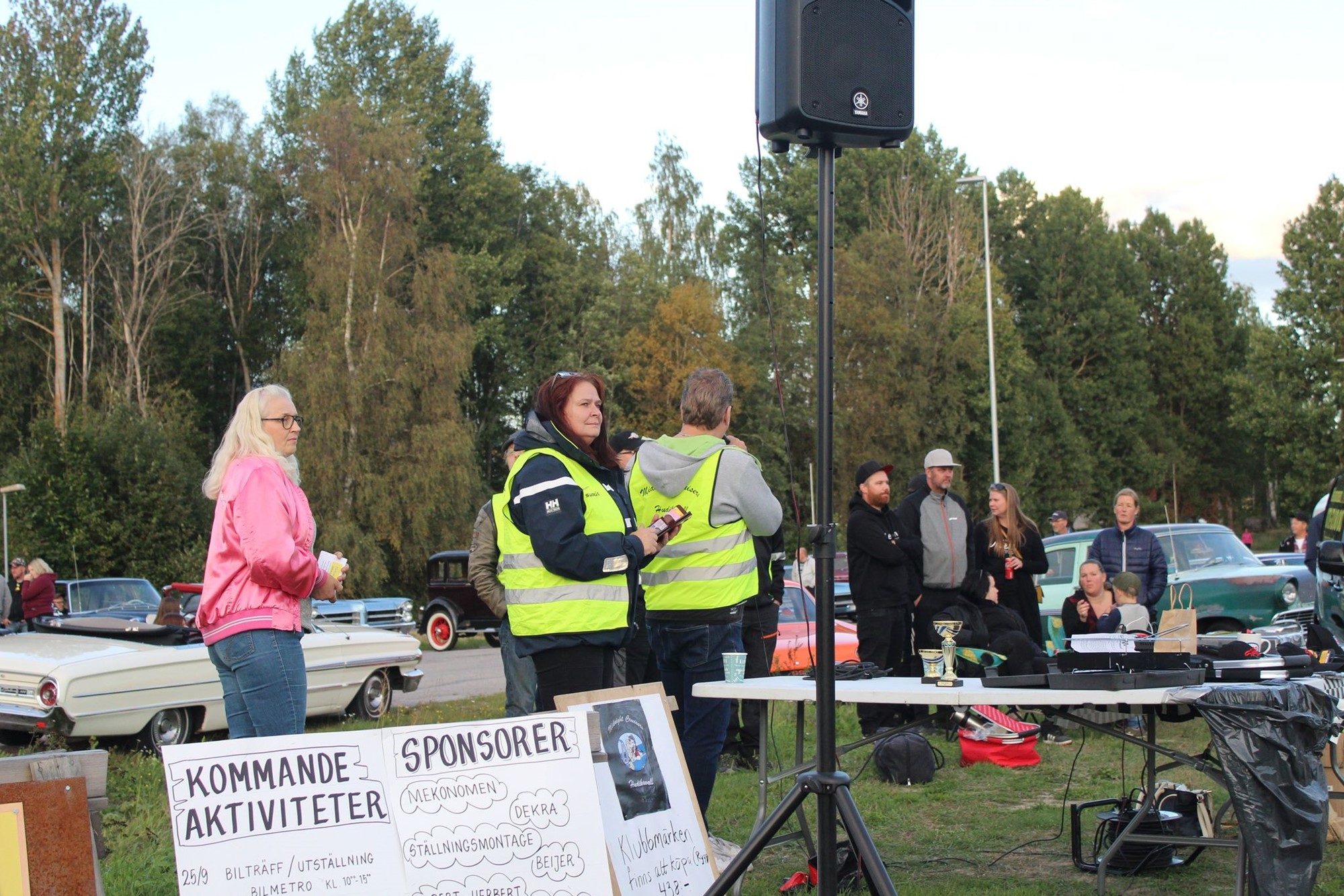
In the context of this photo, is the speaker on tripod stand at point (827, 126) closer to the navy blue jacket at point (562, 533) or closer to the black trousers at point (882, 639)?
the navy blue jacket at point (562, 533)

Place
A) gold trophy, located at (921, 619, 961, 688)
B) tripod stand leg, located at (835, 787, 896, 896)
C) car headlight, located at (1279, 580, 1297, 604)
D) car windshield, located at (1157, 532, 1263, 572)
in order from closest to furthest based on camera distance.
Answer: tripod stand leg, located at (835, 787, 896, 896)
gold trophy, located at (921, 619, 961, 688)
car headlight, located at (1279, 580, 1297, 604)
car windshield, located at (1157, 532, 1263, 572)

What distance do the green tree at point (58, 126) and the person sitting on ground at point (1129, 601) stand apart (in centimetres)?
3282

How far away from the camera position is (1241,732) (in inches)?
159

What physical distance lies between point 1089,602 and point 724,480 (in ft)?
16.5

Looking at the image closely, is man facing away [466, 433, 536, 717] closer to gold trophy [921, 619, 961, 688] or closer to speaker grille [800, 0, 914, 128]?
gold trophy [921, 619, 961, 688]

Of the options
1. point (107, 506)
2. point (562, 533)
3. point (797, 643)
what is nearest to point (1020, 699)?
point (562, 533)

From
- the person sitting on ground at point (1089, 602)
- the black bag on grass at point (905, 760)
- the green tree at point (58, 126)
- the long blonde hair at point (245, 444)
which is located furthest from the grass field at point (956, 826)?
the green tree at point (58, 126)

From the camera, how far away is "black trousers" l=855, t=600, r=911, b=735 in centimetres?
788

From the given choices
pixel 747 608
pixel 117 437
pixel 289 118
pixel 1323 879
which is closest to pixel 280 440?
pixel 747 608

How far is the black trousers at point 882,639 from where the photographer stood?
25.8 feet

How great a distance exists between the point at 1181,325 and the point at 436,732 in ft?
195

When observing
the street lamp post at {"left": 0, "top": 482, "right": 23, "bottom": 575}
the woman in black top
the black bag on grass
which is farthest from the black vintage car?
the black bag on grass

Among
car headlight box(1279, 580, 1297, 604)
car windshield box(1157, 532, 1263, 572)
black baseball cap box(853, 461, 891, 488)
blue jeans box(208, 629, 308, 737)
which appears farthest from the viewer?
car windshield box(1157, 532, 1263, 572)

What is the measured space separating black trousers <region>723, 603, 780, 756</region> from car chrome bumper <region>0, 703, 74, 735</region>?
14.5 ft
